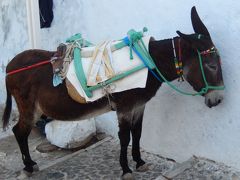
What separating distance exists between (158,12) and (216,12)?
65 centimetres

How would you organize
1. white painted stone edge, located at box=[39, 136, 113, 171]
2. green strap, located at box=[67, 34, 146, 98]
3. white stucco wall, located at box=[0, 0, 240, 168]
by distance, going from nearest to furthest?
green strap, located at box=[67, 34, 146, 98] < white stucco wall, located at box=[0, 0, 240, 168] < white painted stone edge, located at box=[39, 136, 113, 171]

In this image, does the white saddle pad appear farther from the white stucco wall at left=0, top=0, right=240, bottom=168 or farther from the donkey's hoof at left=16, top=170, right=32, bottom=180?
the donkey's hoof at left=16, top=170, right=32, bottom=180

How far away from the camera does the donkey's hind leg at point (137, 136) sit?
3.46m

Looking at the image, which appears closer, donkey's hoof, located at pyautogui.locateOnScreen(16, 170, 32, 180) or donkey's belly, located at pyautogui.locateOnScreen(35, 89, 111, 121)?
donkey's belly, located at pyautogui.locateOnScreen(35, 89, 111, 121)

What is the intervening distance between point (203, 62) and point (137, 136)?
3.46 feet

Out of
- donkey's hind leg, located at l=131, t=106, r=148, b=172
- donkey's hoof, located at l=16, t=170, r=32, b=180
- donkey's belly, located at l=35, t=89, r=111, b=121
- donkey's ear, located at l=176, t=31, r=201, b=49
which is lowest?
donkey's hoof, located at l=16, t=170, r=32, b=180

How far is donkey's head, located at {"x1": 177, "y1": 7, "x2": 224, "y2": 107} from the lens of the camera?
2922 millimetres

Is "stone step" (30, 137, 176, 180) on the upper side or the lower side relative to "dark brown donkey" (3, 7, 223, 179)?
lower

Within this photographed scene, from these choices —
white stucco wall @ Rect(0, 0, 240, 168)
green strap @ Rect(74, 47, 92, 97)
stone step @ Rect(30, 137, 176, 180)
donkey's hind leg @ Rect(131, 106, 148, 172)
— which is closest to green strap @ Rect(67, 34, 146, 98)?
green strap @ Rect(74, 47, 92, 97)

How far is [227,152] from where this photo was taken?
345 cm

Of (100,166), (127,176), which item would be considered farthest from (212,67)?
(100,166)

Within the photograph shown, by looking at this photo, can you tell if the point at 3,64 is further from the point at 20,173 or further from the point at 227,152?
the point at 227,152

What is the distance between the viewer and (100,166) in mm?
3887

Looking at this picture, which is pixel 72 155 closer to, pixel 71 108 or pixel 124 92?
pixel 71 108
